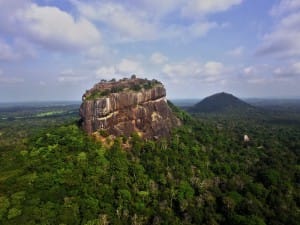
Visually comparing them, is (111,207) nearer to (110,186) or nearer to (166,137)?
(110,186)

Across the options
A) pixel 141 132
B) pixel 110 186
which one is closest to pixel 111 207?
pixel 110 186

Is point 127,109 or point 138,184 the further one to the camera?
point 127,109

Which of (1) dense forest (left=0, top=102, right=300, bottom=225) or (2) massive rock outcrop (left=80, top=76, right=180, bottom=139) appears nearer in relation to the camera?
(1) dense forest (left=0, top=102, right=300, bottom=225)

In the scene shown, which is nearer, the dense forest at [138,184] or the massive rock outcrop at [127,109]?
the dense forest at [138,184]

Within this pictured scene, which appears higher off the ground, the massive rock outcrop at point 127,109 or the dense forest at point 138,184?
the massive rock outcrop at point 127,109

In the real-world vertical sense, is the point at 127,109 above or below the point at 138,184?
above
